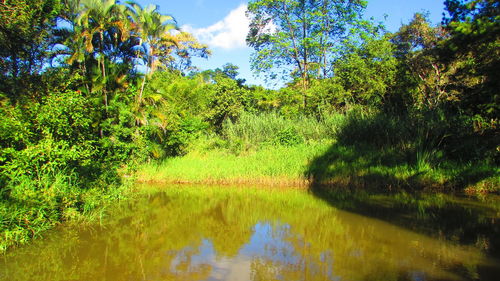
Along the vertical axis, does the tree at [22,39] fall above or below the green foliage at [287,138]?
above

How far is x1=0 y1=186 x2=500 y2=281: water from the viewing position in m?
4.59

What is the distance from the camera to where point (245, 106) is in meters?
21.0

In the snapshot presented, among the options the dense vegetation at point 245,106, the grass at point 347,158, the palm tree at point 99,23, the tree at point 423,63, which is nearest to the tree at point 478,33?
the dense vegetation at point 245,106

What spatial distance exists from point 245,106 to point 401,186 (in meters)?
12.3

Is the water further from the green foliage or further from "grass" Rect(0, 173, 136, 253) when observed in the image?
the green foliage

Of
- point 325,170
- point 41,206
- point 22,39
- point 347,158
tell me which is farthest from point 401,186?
point 22,39

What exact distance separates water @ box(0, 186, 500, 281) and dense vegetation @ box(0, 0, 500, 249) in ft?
3.29

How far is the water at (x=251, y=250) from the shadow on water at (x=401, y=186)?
165 mm

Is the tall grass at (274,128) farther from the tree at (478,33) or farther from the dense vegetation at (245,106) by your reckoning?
the tree at (478,33)

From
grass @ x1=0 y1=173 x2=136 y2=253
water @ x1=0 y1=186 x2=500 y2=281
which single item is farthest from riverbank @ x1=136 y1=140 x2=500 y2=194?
grass @ x1=0 y1=173 x2=136 y2=253

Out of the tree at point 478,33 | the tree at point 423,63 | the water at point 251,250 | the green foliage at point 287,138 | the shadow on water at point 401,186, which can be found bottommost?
the water at point 251,250

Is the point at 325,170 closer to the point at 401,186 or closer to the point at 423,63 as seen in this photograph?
the point at 401,186

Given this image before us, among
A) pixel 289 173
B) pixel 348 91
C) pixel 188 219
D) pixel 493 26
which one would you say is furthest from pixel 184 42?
pixel 493 26

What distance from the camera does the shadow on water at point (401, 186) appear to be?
632 centimetres
